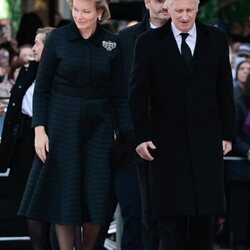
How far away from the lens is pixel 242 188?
1212 cm

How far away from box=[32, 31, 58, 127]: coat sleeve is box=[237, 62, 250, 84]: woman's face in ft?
12.7

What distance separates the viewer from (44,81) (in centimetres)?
889

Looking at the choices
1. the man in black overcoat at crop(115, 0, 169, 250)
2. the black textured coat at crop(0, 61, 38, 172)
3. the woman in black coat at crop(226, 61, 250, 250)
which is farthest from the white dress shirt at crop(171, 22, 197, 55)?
the woman in black coat at crop(226, 61, 250, 250)

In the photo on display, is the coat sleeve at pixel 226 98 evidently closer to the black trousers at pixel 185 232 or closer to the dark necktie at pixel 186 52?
the dark necktie at pixel 186 52

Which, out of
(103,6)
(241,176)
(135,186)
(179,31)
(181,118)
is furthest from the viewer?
(241,176)

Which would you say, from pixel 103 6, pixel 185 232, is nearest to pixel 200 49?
pixel 103 6

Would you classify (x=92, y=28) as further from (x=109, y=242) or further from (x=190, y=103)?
(x=109, y=242)

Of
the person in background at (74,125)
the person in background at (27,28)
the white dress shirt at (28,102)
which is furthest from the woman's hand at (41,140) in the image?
the person in background at (27,28)

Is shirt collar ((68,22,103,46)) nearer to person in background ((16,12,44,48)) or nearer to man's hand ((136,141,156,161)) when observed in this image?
man's hand ((136,141,156,161))

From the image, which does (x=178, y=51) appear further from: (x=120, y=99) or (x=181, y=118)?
(x=120, y=99)

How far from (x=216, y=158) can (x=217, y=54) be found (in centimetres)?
67

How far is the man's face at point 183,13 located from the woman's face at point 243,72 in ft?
13.2

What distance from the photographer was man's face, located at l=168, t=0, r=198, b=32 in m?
8.44

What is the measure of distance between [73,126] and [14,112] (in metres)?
1.20
